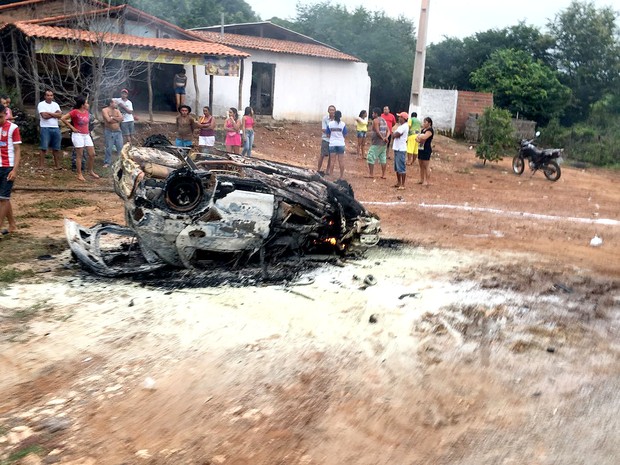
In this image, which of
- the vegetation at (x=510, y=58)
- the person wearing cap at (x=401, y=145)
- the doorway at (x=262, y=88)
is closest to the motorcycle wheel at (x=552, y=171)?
the person wearing cap at (x=401, y=145)

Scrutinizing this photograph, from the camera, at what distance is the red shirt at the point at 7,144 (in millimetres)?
7996

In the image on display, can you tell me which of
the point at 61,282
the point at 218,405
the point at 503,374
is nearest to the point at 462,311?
the point at 503,374

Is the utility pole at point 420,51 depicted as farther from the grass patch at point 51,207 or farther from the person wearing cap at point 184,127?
the grass patch at point 51,207

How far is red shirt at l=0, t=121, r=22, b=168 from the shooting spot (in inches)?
315

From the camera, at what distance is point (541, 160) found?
17203 millimetres

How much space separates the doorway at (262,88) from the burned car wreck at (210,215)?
17.7m

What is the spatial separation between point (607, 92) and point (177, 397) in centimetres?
2965

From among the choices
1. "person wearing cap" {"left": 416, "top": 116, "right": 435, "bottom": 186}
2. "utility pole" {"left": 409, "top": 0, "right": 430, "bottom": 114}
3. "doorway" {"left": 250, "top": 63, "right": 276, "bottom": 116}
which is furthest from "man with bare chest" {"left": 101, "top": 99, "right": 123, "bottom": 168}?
"doorway" {"left": 250, "top": 63, "right": 276, "bottom": 116}

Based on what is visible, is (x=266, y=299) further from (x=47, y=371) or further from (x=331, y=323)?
(x=47, y=371)

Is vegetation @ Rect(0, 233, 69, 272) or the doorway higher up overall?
the doorway

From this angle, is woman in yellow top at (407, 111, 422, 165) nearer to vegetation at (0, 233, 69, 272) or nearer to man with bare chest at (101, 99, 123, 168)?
man with bare chest at (101, 99, 123, 168)

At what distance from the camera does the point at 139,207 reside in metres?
6.40

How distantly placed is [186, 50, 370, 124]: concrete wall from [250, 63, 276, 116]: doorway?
0.44 meters

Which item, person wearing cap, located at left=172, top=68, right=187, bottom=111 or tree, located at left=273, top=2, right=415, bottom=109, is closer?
person wearing cap, located at left=172, top=68, right=187, bottom=111
